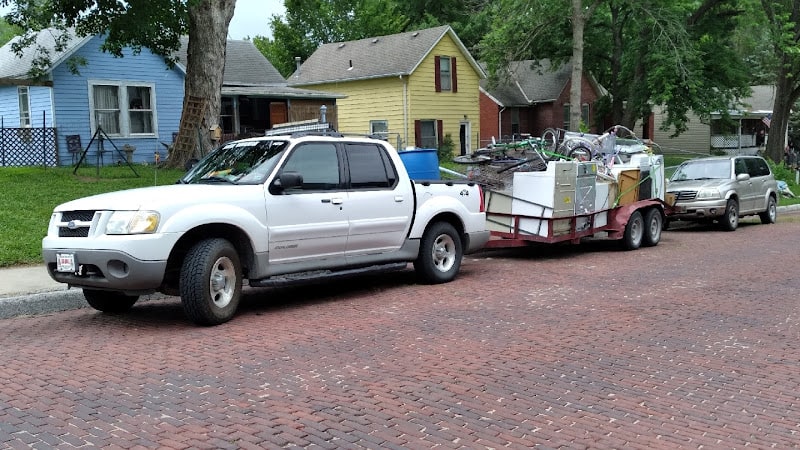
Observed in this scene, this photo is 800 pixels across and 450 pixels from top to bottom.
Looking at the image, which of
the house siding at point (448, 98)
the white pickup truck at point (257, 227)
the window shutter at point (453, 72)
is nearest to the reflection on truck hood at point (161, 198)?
the white pickup truck at point (257, 227)

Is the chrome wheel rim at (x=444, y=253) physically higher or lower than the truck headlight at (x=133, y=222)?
lower

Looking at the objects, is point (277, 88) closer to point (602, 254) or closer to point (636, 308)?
point (602, 254)

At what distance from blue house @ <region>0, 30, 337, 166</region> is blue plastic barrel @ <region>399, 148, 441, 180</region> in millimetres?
14715

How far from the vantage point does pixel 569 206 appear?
12359mm

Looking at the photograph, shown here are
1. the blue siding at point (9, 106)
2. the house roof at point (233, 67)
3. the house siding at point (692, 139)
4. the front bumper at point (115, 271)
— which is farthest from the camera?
the house siding at point (692, 139)

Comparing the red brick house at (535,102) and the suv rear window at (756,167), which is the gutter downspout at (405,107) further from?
the suv rear window at (756,167)

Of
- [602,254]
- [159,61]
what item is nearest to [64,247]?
[602,254]

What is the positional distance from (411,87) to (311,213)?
89.0ft

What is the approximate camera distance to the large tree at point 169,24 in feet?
54.9

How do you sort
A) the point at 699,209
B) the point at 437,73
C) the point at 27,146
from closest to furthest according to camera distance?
the point at 699,209, the point at 27,146, the point at 437,73

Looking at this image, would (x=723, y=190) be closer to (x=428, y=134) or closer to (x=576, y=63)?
(x=576, y=63)

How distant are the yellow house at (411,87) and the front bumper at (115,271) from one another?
27.1 meters

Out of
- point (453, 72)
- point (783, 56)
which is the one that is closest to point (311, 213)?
point (783, 56)

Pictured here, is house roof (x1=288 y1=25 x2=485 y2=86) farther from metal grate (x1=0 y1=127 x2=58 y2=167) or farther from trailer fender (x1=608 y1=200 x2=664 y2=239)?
trailer fender (x1=608 y1=200 x2=664 y2=239)
